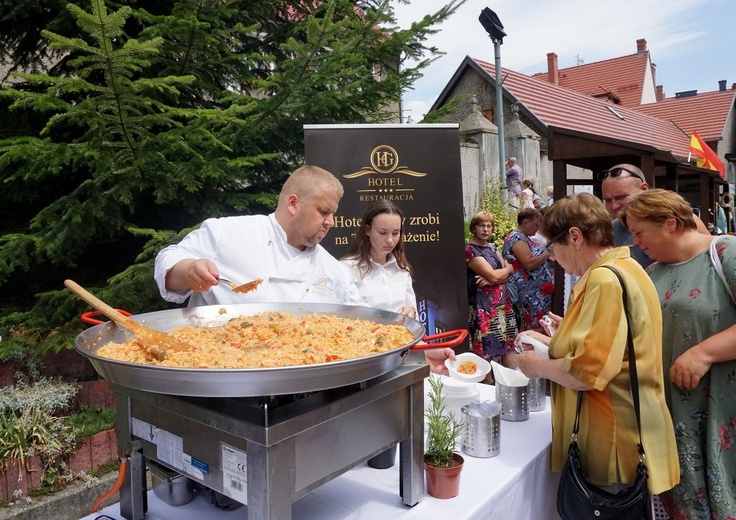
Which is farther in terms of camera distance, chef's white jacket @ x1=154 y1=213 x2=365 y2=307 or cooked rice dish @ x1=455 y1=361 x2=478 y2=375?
cooked rice dish @ x1=455 y1=361 x2=478 y2=375

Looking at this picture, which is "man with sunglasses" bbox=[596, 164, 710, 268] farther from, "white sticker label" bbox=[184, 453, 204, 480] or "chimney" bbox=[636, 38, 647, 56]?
"chimney" bbox=[636, 38, 647, 56]

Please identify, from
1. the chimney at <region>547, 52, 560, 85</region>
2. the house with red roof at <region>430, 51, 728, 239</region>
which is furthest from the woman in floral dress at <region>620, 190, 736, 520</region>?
the chimney at <region>547, 52, 560, 85</region>

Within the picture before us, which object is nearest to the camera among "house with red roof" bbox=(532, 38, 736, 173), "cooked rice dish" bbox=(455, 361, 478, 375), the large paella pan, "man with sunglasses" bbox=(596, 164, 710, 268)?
the large paella pan

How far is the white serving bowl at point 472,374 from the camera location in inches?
86.7

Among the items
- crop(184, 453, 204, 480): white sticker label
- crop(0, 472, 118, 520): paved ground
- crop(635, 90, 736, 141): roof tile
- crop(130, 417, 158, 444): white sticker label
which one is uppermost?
crop(635, 90, 736, 141): roof tile

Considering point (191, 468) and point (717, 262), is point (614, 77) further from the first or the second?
point (191, 468)

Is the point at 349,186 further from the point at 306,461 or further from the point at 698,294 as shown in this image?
the point at 306,461

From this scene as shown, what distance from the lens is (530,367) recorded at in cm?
189

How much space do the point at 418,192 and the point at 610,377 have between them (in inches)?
95.7

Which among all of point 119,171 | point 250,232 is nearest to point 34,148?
point 119,171

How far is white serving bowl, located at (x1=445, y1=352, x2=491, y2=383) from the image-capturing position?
7.23ft

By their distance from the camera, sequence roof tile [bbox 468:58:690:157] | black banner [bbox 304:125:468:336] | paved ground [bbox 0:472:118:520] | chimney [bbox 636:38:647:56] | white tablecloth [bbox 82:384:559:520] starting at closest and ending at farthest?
white tablecloth [bbox 82:384:559:520], paved ground [bbox 0:472:118:520], black banner [bbox 304:125:468:336], roof tile [bbox 468:58:690:157], chimney [bbox 636:38:647:56]

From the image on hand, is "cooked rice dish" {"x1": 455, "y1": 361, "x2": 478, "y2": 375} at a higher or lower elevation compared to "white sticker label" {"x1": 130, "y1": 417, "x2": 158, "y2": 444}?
lower

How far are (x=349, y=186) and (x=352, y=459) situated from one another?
2.69 metres
